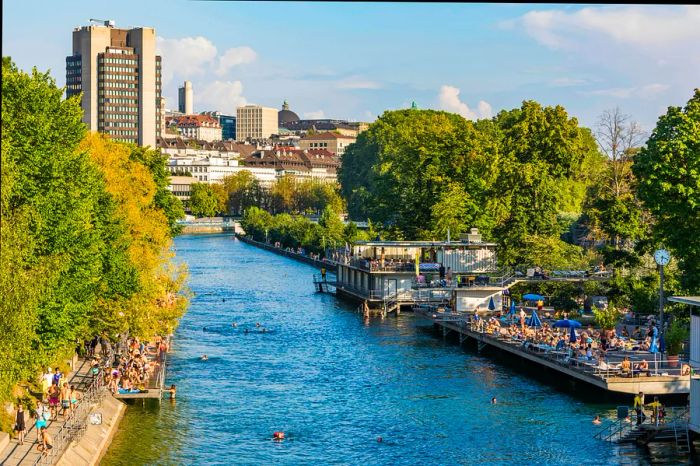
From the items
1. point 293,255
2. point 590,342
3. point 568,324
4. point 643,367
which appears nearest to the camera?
point 643,367

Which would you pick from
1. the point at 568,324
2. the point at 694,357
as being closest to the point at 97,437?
the point at 694,357

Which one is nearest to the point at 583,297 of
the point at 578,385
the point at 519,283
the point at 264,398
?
the point at 519,283

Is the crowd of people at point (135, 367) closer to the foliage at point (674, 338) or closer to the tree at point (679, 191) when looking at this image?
the foliage at point (674, 338)

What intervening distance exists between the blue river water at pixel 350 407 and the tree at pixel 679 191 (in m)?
8.42

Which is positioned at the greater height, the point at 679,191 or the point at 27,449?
the point at 679,191

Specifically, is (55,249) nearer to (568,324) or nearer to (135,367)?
(135,367)

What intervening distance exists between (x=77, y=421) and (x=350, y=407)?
1223cm

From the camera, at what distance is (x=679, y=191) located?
146 feet

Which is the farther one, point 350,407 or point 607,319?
point 607,319

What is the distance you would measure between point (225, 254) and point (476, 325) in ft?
289

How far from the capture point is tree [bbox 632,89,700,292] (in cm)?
4472

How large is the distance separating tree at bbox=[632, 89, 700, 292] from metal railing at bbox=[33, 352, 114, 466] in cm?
2528

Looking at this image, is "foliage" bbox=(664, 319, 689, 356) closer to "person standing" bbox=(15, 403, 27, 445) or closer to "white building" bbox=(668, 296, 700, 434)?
"white building" bbox=(668, 296, 700, 434)

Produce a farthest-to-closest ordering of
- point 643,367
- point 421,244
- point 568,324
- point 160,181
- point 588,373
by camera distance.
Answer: point 160,181 < point 421,244 < point 568,324 < point 588,373 < point 643,367
